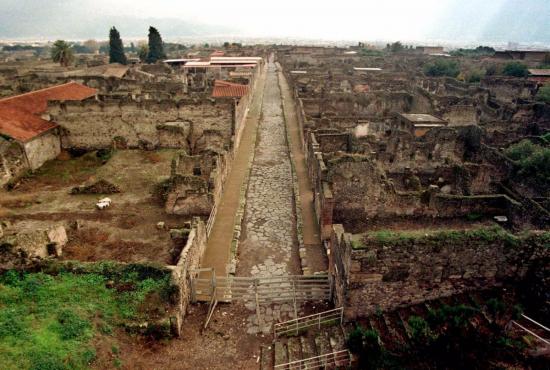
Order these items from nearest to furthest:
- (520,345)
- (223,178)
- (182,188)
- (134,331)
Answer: (520,345)
(134,331)
(182,188)
(223,178)

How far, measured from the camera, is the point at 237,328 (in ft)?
→ 35.1

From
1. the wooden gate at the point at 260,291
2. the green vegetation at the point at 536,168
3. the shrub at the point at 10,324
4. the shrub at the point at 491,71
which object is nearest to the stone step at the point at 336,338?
the wooden gate at the point at 260,291

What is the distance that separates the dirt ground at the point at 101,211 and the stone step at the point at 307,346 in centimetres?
547

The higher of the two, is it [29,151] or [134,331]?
[29,151]

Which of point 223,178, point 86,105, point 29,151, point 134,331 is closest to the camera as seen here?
point 134,331

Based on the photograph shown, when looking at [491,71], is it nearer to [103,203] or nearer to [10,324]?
[103,203]

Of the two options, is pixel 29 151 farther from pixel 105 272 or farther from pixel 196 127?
pixel 105 272

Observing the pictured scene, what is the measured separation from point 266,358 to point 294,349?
0.76 m

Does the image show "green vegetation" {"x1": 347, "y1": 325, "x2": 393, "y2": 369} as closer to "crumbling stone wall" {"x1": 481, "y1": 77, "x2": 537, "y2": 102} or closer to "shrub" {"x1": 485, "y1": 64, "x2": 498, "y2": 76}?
"crumbling stone wall" {"x1": 481, "y1": 77, "x2": 537, "y2": 102}

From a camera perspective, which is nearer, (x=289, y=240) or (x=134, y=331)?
(x=134, y=331)

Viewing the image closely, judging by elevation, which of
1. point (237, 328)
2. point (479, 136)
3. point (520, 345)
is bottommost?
point (237, 328)

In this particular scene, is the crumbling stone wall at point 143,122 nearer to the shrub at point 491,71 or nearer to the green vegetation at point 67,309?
the green vegetation at point 67,309

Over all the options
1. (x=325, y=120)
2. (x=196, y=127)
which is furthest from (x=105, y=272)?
(x=325, y=120)

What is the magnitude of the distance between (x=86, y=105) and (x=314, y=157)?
55.4 ft
